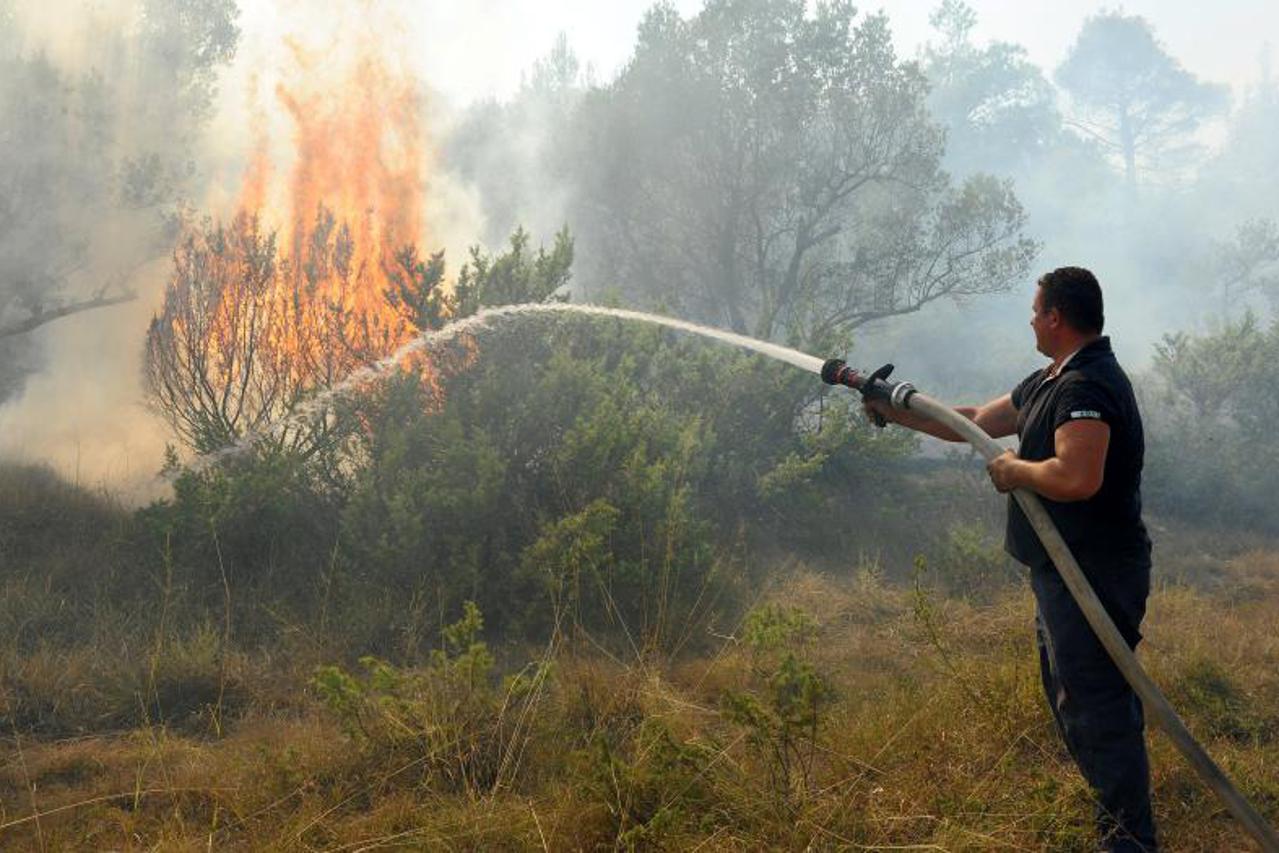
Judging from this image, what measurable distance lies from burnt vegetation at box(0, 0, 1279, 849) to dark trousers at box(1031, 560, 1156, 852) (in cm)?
17

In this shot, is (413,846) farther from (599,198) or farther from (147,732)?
(599,198)

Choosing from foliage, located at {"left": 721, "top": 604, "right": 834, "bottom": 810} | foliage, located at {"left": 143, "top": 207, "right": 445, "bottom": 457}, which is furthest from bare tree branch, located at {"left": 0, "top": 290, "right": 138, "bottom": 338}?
foliage, located at {"left": 721, "top": 604, "right": 834, "bottom": 810}

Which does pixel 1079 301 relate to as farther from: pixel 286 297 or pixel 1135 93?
pixel 1135 93

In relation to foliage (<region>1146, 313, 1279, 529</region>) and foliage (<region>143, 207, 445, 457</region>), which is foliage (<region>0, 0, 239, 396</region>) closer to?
foliage (<region>143, 207, 445, 457</region>)

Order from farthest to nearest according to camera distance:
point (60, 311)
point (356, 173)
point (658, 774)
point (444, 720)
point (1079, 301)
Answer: point (60, 311) < point (356, 173) < point (444, 720) < point (658, 774) < point (1079, 301)

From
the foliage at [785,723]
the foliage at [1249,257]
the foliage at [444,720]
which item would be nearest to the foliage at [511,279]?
the foliage at [444,720]

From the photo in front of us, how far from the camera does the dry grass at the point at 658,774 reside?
3172 mm

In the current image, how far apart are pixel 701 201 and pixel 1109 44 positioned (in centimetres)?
4342

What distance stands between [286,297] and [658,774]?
6.64m

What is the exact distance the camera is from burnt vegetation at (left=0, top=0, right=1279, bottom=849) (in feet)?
11.8

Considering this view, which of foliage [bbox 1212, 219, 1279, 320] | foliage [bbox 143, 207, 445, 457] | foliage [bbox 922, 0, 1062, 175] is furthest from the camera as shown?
foliage [bbox 922, 0, 1062, 175]

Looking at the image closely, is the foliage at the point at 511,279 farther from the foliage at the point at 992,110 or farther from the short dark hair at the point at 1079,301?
the foliage at the point at 992,110

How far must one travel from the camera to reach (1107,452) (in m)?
2.90

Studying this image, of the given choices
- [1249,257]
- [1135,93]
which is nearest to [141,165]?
[1249,257]
